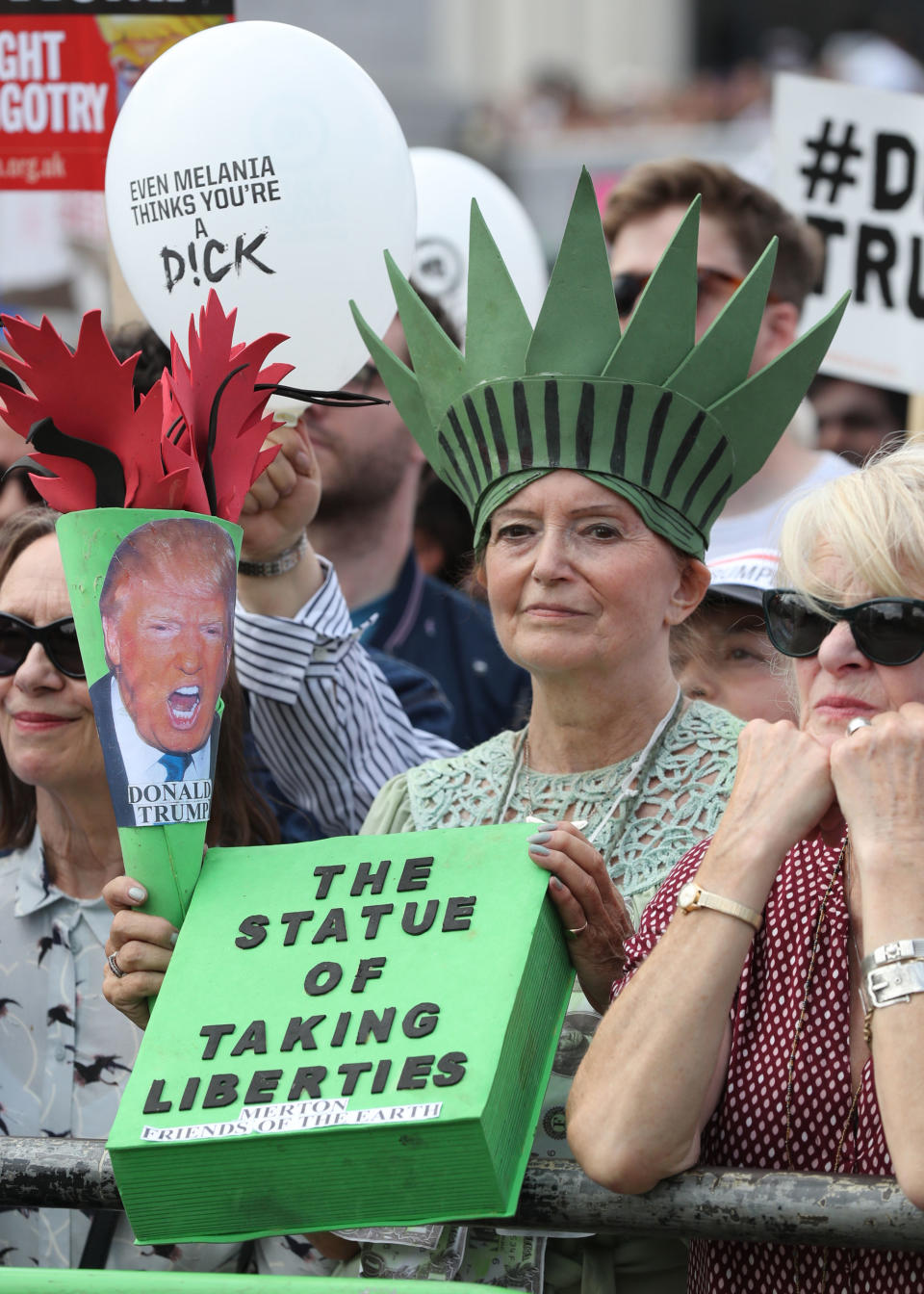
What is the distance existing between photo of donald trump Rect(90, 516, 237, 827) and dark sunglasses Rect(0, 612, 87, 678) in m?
0.64

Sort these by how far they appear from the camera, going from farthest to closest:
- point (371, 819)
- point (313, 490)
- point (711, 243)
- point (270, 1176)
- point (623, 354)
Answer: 1. point (711, 243)
2. point (313, 490)
3. point (371, 819)
4. point (623, 354)
5. point (270, 1176)

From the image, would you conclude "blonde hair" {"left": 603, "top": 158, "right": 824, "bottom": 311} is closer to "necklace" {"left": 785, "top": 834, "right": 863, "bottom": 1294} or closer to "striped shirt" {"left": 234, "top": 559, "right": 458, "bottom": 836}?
"striped shirt" {"left": 234, "top": 559, "right": 458, "bottom": 836}

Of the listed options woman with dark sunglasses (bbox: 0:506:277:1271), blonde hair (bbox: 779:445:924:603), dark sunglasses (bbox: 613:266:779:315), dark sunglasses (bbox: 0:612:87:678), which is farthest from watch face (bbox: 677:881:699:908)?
dark sunglasses (bbox: 613:266:779:315)

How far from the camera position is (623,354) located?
253 centimetres

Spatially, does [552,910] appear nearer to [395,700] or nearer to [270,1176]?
[270,1176]

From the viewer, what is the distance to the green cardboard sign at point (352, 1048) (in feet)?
5.95

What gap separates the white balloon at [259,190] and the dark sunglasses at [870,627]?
118 cm

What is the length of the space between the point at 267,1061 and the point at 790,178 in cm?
354

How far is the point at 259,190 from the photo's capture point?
2.93 metres

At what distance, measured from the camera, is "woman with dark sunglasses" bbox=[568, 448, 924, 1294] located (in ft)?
6.18

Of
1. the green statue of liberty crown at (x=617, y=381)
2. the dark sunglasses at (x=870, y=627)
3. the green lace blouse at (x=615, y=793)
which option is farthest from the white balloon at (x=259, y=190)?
the dark sunglasses at (x=870, y=627)

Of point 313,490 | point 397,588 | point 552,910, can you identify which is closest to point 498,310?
point 313,490

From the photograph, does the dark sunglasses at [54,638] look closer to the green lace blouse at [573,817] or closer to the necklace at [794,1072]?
the green lace blouse at [573,817]

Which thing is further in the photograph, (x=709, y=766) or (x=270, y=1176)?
(x=709, y=766)
